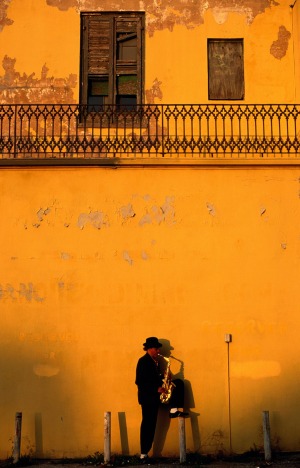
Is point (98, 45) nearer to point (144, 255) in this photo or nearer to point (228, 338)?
point (144, 255)

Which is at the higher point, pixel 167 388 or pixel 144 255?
pixel 144 255

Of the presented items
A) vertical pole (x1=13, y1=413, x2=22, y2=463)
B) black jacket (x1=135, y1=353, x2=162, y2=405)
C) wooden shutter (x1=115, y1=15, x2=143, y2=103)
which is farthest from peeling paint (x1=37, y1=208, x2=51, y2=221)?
Result: vertical pole (x1=13, y1=413, x2=22, y2=463)

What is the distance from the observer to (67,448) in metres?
10.5

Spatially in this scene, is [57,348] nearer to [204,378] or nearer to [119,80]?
[204,378]

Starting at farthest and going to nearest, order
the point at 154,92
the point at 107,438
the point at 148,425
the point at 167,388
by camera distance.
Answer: the point at 154,92, the point at 167,388, the point at 148,425, the point at 107,438

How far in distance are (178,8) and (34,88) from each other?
2951mm

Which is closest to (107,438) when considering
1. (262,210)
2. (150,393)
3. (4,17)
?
(150,393)

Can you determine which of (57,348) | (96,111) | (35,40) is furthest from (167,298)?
(35,40)

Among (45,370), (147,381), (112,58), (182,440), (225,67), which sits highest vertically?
(112,58)

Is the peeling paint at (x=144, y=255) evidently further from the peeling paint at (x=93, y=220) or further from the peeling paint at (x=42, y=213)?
the peeling paint at (x=42, y=213)

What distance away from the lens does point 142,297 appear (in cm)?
1090

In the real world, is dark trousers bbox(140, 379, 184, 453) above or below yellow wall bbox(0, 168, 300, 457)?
below

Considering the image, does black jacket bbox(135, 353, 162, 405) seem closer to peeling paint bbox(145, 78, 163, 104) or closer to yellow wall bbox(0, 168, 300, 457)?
yellow wall bbox(0, 168, 300, 457)

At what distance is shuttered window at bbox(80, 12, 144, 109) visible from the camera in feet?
40.5
